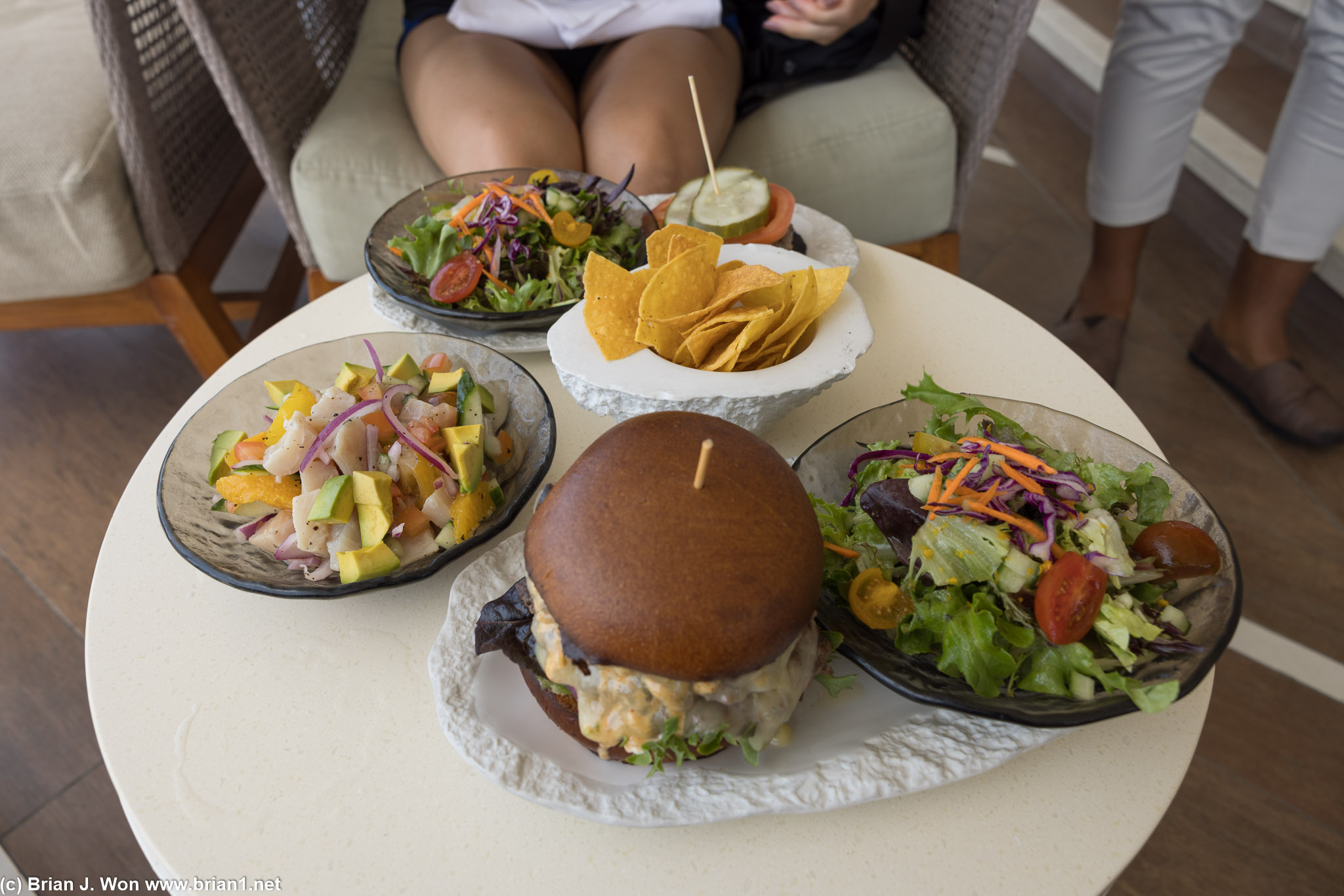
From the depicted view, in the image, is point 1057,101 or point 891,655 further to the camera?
point 1057,101

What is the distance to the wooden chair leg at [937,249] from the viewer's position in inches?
83.0

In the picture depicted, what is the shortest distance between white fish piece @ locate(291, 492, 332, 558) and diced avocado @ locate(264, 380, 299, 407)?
8.0 inches

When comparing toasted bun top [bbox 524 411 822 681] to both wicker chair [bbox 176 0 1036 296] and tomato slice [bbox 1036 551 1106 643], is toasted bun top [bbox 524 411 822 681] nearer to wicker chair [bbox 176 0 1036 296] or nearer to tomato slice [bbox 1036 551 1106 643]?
tomato slice [bbox 1036 551 1106 643]

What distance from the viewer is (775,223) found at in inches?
50.3

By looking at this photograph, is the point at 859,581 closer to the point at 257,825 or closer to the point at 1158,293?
the point at 257,825

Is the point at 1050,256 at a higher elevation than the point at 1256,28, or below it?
below

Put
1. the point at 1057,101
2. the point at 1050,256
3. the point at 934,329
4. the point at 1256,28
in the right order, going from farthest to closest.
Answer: the point at 1057,101, the point at 1256,28, the point at 1050,256, the point at 934,329

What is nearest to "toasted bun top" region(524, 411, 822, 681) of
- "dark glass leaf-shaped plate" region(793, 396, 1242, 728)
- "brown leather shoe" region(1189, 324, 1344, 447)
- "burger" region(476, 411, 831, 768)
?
"burger" region(476, 411, 831, 768)

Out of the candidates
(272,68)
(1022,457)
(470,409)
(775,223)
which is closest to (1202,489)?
(775,223)

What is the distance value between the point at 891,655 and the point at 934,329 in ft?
2.28

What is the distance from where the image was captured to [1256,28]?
337 cm

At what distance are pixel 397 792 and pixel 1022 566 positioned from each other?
0.62 m

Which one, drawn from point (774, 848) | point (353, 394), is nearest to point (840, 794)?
point (774, 848)

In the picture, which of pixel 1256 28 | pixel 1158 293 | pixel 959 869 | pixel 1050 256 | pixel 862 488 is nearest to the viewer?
pixel 959 869
